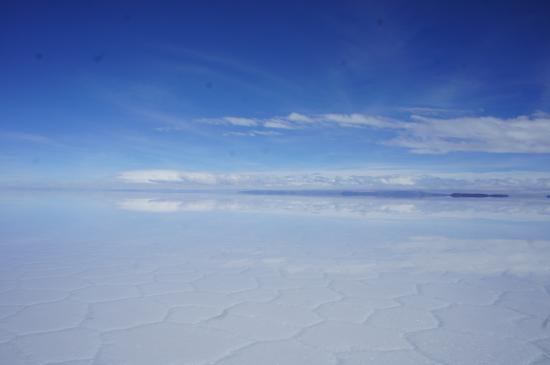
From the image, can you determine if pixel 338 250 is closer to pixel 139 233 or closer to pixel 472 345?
pixel 472 345

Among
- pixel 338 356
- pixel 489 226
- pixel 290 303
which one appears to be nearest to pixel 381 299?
pixel 290 303

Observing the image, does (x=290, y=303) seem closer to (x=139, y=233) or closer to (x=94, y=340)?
(x=94, y=340)

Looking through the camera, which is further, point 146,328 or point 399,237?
point 399,237

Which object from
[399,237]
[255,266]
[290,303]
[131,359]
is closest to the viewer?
[131,359]

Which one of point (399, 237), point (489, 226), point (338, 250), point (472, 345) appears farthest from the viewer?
point (489, 226)

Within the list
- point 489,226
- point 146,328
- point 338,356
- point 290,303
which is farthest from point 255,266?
point 489,226

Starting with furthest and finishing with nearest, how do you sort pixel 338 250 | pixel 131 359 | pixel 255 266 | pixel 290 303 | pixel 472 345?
pixel 338 250, pixel 255 266, pixel 290 303, pixel 472 345, pixel 131 359
